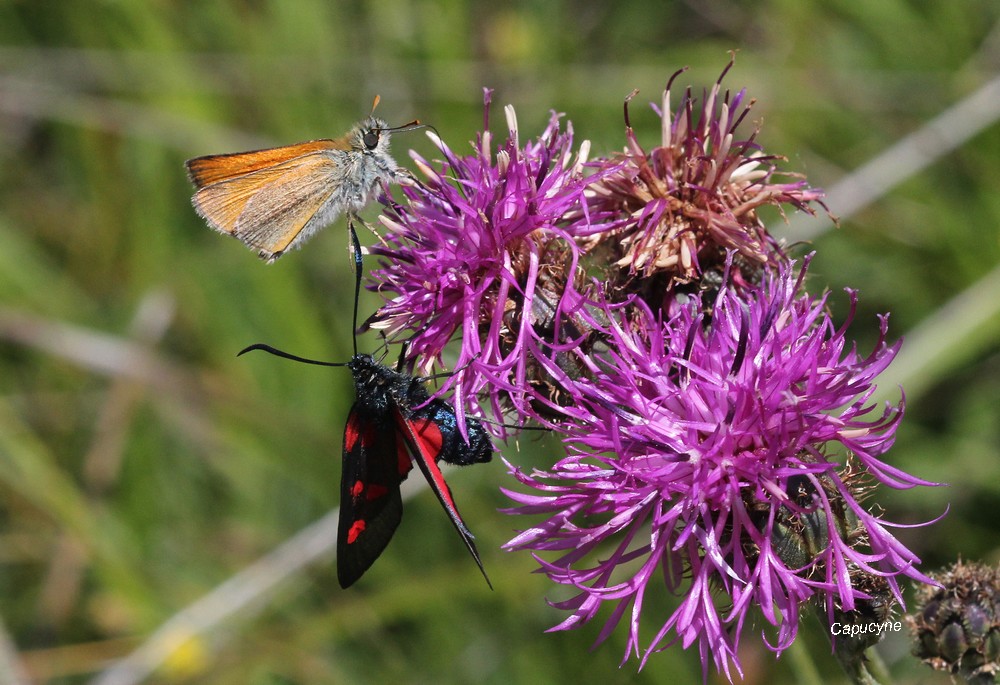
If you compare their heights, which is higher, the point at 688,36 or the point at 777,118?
the point at 688,36

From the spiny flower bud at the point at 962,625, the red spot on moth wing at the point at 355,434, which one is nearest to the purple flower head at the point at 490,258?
the red spot on moth wing at the point at 355,434

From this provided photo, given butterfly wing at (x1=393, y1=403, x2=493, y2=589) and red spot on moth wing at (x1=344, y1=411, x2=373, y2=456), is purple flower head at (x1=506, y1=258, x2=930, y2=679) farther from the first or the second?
red spot on moth wing at (x1=344, y1=411, x2=373, y2=456)

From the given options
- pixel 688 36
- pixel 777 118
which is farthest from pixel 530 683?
pixel 688 36

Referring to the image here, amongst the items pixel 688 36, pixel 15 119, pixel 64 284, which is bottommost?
pixel 64 284

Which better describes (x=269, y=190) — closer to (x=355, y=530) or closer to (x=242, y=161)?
(x=242, y=161)

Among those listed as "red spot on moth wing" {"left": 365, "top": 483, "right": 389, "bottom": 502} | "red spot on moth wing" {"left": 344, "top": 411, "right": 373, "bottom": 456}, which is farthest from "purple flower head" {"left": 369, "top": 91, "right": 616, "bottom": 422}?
"red spot on moth wing" {"left": 365, "top": 483, "right": 389, "bottom": 502}

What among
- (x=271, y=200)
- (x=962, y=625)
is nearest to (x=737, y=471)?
(x=962, y=625)

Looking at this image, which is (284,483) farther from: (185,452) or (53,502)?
(53,502)
